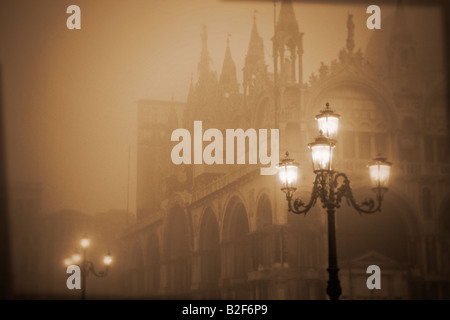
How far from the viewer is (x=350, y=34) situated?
71.8ft

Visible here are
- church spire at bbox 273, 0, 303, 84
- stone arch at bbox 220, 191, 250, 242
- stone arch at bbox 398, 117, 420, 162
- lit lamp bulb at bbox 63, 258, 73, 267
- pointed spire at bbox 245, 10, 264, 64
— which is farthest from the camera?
stone arch at bbox 398, 117, 420, 162

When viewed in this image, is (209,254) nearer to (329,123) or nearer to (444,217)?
(444,217)

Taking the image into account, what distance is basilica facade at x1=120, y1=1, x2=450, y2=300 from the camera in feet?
72.7

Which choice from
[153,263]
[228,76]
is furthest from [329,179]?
[153,263]

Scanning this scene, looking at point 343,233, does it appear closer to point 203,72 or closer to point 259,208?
point 259,208

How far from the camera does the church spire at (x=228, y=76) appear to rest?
22.9 meters

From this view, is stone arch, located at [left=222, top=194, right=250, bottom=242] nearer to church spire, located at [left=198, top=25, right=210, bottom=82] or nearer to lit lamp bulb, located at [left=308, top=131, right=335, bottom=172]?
church spire, located at [left=198, top=25, right=210, bottom=82]

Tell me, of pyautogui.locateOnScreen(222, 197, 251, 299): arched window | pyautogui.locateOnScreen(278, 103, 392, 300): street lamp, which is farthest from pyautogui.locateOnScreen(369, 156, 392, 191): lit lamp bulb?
pyautogui.locateOnScreen(222, 197, 251, 299): arched window

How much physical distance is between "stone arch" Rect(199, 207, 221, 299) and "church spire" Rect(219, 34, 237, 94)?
13.8ft

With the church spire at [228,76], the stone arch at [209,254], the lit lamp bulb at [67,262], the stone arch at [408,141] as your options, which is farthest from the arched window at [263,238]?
the lit lamp bulb at [67,262]

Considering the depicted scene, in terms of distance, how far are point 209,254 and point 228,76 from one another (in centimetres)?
613

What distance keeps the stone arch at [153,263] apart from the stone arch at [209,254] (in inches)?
58.4

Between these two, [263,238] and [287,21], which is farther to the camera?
[263,238]
